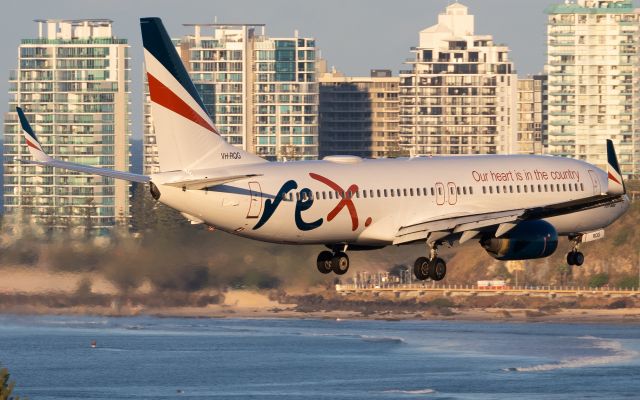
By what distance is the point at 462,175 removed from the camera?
93562 millimetres

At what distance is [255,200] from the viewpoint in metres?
85.9

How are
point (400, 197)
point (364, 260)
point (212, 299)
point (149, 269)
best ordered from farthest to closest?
point (212, 299)
point (149, 269)
point (364, 260)
point (400, 197)

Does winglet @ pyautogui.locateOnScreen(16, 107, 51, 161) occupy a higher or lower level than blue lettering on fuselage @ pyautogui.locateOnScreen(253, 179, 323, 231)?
higher

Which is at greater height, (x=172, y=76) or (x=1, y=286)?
(x=172, y=76)

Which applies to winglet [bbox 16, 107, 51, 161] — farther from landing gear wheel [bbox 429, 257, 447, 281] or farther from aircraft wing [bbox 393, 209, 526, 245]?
landing gear wheel [bbox 429, 257, 447, 281]

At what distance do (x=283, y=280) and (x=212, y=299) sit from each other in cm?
3483

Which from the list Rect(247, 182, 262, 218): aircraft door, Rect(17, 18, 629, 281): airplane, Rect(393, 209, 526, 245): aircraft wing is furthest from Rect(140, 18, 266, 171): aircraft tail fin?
Rect(393, 209, 526, 245): aircraft wing

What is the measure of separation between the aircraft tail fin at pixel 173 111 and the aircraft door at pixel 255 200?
90.7 inches

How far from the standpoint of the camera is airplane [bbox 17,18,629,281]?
85.6 metres

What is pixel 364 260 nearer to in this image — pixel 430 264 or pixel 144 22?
pixel 430 264

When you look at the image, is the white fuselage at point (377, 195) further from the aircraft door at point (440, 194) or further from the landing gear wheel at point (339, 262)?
the landing gear wheel at point (339, 262)

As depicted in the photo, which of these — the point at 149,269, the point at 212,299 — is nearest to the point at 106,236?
the point at 149,269

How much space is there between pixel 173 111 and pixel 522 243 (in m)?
Result: 18.4

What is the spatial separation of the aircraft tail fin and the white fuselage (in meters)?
0.94
